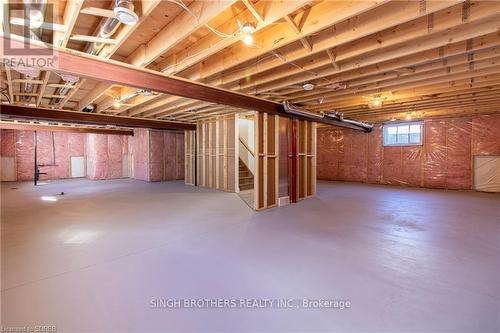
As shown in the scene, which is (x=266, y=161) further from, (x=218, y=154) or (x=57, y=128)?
(x=57, y=128)

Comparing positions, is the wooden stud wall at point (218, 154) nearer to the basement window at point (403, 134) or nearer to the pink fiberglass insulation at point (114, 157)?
the pink fiberglass insulation at point (114, 157)

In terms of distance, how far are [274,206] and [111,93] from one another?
414 centimetres

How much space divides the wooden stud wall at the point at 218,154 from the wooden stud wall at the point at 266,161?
2.15 metres

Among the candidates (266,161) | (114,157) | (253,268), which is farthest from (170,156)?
(253,268)

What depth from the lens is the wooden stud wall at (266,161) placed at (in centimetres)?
490

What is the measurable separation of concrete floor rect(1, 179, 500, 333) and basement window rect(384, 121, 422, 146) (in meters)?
4.25

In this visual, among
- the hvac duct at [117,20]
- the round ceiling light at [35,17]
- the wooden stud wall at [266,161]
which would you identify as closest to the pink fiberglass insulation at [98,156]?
the wooden stud wall at [266,161]

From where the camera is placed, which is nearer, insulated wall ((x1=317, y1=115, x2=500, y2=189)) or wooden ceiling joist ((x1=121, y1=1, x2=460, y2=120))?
wooden ceiling joist ((x1=121, y1=1, x2=460, y2=120))

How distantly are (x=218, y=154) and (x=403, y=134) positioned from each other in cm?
648

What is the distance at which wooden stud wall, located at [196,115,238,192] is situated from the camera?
7368 mm

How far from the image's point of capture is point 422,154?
7.96 metres

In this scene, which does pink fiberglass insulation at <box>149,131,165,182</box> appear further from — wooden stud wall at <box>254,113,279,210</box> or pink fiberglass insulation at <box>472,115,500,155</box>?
pink fiberglass insulation at <box>472,115,500,155</box>

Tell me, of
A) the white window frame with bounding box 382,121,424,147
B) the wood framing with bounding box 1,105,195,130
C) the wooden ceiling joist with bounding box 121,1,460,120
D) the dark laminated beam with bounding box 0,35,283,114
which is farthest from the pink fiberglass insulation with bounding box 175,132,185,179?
the white window frame with bounding box 382,121,424,147

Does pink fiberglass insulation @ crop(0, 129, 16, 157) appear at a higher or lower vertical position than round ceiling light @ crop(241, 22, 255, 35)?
lower
